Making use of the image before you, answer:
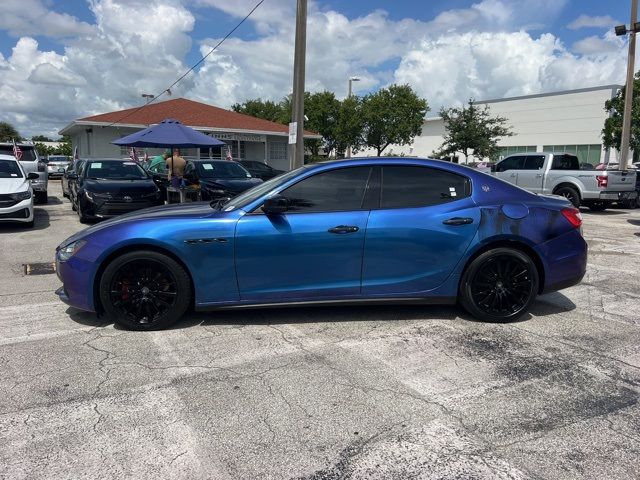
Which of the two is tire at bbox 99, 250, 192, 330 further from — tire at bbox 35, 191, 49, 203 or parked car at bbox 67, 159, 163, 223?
tire at bbox 35, 191, 49, 203

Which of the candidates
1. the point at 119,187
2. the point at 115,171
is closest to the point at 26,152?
the point at 115,171

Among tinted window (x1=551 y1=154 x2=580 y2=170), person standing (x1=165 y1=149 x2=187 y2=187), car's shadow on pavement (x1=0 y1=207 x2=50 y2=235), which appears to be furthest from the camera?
tinted window (x1=551 y1=154 x2=580 y2=170)

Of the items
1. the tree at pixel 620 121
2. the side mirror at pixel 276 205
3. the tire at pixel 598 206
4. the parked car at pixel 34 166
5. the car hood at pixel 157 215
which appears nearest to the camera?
the side mirror at pixel 276 205

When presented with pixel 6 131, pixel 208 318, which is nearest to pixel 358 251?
pixel 208 318

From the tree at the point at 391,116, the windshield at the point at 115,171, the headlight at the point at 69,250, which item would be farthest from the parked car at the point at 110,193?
the tree at the point at 391,116

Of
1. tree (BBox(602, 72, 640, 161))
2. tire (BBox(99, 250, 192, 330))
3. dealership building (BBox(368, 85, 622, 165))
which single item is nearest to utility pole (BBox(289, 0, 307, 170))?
tire (BBox(99, 250, 192, 330))

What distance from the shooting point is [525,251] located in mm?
4824

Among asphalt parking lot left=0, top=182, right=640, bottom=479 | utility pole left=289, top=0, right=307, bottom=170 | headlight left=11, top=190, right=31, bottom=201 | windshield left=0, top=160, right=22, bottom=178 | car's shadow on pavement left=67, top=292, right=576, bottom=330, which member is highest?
utility pole left=289, top=0, right=307, bottom=170

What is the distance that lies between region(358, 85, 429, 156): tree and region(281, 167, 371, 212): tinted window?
34.7 m

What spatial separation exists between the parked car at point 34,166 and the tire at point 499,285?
46.6 feet

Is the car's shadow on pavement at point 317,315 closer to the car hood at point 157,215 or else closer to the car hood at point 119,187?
the car hood at point 157,215

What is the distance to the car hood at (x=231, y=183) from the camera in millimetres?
11914

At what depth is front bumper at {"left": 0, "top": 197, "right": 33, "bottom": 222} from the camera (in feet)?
33.3

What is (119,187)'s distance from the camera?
11.2 m
